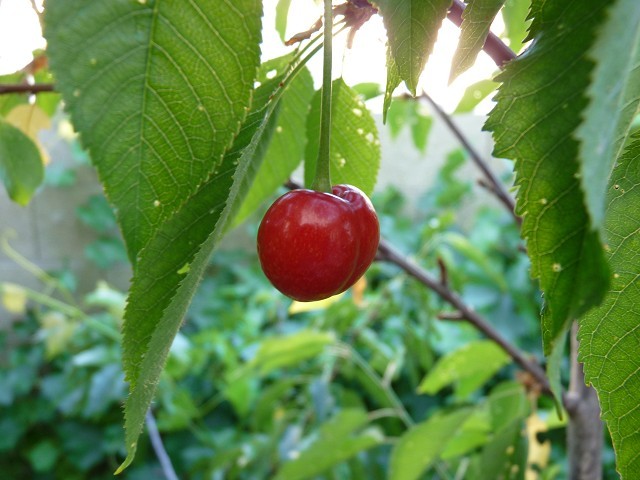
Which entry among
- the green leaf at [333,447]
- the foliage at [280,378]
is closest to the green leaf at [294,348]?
the foliage at [280,378]

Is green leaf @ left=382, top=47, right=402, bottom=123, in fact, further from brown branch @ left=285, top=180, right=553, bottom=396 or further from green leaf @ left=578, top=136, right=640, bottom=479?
brown branch @ left=285, top=180, right=553, bottom=396

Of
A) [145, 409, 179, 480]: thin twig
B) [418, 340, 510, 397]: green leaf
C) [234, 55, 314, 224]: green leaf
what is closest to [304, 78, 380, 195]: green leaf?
[234, 55, 314, 224]: green leaf

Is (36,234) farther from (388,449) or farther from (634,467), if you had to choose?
(634,467)

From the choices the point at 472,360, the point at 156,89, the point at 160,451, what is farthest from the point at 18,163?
the point at 160,451

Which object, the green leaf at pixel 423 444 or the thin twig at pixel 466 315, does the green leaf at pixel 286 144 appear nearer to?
the thin twig at pixel 466 315

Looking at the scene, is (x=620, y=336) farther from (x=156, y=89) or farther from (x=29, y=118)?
(x=29, y=118)

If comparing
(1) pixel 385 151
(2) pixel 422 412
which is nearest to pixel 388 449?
(2) pixel 422 412

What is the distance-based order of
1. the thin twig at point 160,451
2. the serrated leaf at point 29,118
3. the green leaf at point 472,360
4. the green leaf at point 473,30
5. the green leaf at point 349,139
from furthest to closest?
the thin twig at point 160,451
the green leaf at point 472,360
the serrated leaf at point 29,118
the green leaf at point 349,139
the green leaf at point 473,30
